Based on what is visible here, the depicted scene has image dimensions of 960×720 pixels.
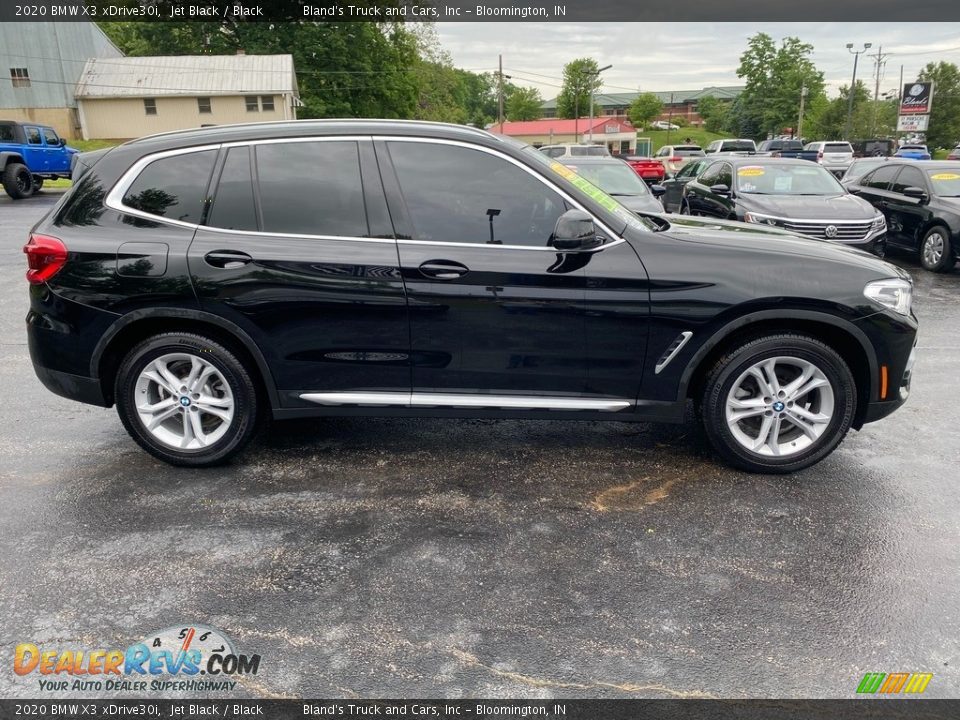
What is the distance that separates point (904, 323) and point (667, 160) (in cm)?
4195

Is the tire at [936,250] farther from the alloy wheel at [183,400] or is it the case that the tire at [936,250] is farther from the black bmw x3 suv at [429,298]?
the alloy wheel at [183,400]

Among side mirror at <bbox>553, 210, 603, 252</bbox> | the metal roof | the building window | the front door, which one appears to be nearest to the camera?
side mirror at <bbox>553, 210, 603, 252</bbox>

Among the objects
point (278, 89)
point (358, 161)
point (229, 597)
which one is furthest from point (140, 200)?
point (278, 89)

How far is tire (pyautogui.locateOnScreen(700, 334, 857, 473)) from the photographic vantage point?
12.9 feet

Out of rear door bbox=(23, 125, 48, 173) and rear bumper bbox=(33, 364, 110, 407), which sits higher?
rear door bbox=(23, 125, 48, 173)

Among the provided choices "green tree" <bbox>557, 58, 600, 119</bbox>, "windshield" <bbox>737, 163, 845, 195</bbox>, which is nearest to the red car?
"windshield" <bbox>737, 163, 845, 195</bbox>

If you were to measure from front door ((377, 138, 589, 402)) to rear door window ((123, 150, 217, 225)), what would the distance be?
989mm

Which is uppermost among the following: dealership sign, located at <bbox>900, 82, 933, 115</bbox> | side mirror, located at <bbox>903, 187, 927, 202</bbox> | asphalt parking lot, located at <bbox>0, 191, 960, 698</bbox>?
dealership sign, located at <bbox>900, 82, 933, 115</bbox>

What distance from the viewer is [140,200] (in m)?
4.02

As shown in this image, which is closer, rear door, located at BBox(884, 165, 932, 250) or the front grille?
the front grille

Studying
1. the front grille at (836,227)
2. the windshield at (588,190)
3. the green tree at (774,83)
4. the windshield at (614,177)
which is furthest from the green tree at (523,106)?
the windshield at (588,190)

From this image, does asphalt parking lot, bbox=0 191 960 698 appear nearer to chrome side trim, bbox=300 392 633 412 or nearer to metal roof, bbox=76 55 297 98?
chrome side trim, bbox=300 392 633 412

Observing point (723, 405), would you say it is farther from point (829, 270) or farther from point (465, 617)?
point (465, 617)

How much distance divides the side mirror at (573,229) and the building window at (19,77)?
5141 cm
